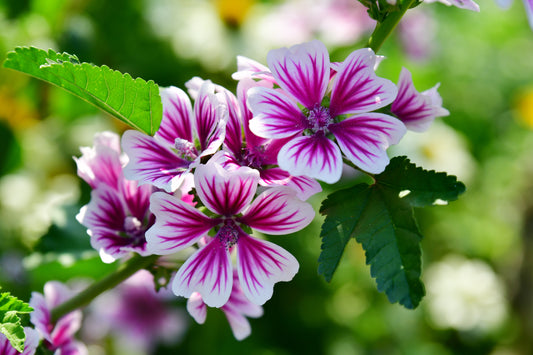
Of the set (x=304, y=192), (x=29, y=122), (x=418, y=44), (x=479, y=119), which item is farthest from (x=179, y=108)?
(x=479, y=119)

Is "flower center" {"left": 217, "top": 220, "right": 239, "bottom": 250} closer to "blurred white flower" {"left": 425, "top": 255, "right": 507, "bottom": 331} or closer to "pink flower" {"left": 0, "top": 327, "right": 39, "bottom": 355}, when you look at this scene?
"pink flower" {"left": 0, "top": 327, "right": 39, "bottom": 355}

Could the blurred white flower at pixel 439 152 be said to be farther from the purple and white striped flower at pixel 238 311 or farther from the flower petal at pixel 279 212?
the flower petal at pixel 279 212

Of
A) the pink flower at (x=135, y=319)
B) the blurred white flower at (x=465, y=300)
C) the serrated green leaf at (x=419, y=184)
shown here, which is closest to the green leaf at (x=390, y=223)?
the serrated green leaf at (x=419, y=184)

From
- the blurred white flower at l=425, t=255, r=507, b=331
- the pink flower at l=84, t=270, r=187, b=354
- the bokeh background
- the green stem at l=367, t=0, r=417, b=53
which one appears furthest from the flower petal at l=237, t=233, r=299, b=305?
the blurred white flower at l=425, t=255, r=507, b=331

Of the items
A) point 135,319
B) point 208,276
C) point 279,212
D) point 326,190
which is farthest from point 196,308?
point 135,319

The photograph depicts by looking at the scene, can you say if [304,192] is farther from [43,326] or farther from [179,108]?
[43,326]
